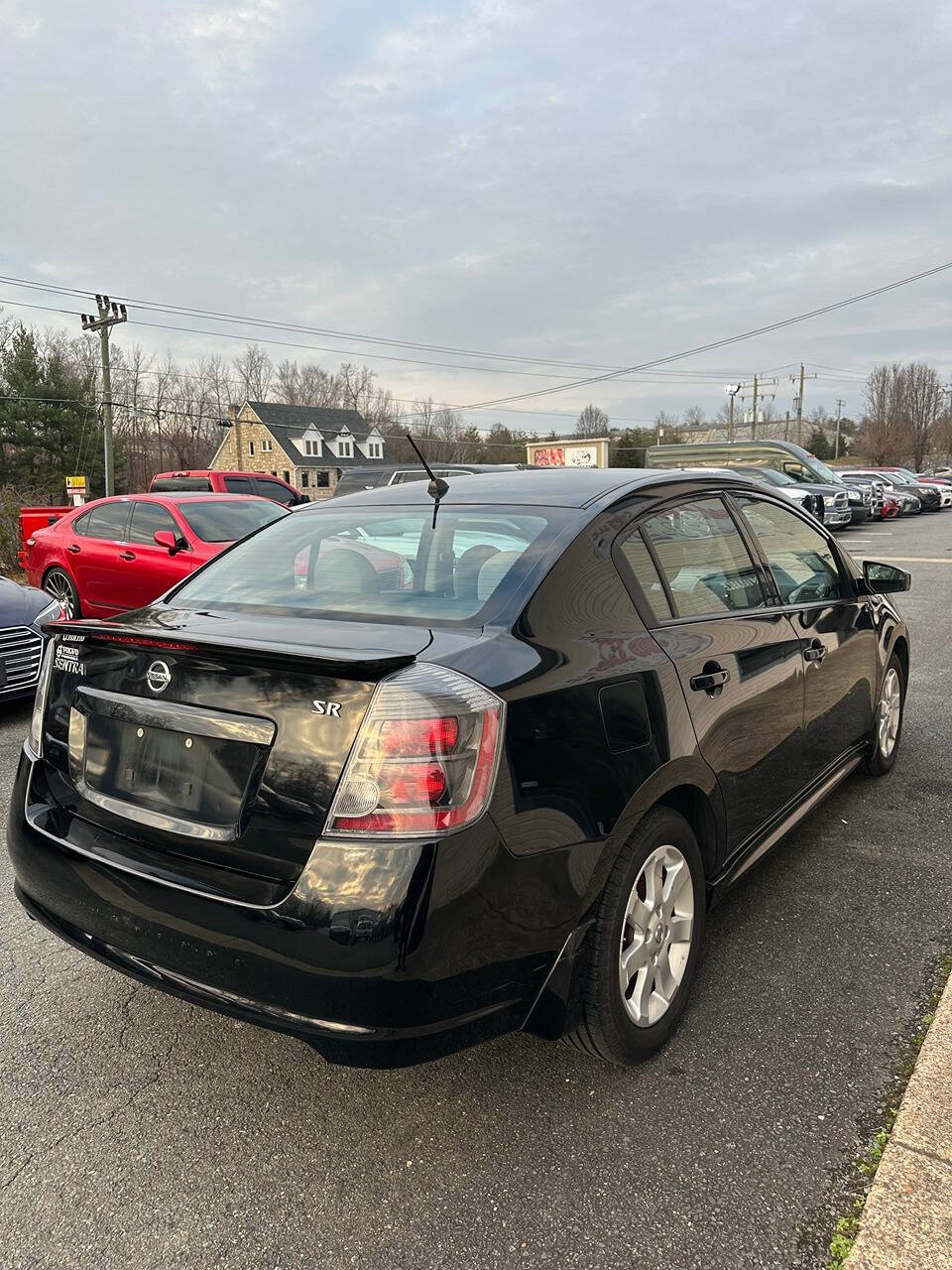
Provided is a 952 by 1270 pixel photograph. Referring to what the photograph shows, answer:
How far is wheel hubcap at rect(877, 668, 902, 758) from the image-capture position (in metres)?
4.35

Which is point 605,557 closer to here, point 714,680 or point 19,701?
point 714,680

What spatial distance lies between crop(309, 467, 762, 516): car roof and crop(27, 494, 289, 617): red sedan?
574cm

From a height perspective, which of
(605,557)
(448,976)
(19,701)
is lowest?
(19,701)

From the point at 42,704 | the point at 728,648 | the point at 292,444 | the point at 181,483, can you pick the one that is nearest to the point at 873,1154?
the point at 728,648

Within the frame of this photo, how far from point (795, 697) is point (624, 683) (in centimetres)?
126

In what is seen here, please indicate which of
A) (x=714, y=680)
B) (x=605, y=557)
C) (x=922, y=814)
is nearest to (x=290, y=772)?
(x=605, y=557)

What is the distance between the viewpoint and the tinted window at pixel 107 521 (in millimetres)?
9648

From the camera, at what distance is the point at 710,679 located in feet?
8.48

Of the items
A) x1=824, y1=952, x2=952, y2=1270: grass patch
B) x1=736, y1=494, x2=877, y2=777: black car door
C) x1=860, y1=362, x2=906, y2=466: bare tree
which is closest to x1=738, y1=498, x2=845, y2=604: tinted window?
x1=736, y1=494, x2=877, y2=777: black car door

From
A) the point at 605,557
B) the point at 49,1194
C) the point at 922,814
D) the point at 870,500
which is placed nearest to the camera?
the point at 49,1194

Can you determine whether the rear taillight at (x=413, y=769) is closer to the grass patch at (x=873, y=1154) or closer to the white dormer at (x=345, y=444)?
the grass patch at (x=873, y=1154)

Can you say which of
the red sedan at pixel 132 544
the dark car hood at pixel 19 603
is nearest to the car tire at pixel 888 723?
the dark car hood at pixel 19 603

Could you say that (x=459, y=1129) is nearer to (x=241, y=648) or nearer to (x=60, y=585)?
(x=241, y=648)

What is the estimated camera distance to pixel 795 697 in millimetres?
3176
